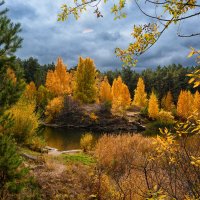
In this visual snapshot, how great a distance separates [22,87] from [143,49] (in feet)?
23.1

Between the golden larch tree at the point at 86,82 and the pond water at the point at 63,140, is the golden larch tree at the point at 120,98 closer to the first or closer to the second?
the golden larch tree at the point at 86,82

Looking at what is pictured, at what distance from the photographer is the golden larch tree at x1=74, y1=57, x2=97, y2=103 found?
56.9 metres

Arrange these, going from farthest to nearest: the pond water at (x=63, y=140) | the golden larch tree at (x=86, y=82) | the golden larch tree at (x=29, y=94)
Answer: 1. the golden larch tree at (x=86, y=82)
2. the pond water at (x=63, y=140)
3. the golden larch tree at (x=29, y=94)

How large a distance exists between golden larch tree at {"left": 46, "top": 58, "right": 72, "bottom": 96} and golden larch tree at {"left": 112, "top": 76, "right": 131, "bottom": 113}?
30.4 ft

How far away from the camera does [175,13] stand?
10.5ft

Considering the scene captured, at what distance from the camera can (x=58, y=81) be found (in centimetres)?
5906

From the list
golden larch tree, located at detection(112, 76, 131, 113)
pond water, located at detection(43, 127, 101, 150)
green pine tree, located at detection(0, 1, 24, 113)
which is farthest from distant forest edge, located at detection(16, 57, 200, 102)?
green pine tree, located at detection(0, 1, 24, 113)

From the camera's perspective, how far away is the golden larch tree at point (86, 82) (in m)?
56.9

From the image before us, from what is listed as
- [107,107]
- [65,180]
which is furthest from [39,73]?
[65,180]

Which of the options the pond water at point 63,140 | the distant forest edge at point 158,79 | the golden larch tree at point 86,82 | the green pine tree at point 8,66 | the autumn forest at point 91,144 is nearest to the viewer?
the autumn forest at point 91,144

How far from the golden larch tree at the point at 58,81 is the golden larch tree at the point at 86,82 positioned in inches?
108

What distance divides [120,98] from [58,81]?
1201 cm

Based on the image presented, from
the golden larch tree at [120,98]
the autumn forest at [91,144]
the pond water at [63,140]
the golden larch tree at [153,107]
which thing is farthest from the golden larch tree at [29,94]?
the golden larch tree at [153,107]

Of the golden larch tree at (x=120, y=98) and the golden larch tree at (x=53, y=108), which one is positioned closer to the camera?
the golden larch tree at (x=53, y=108)
